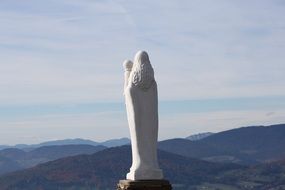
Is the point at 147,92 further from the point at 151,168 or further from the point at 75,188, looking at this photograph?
the point at 75,188

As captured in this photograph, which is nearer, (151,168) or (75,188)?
(151,168)

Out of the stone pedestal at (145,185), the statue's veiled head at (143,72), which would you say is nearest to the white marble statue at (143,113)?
the statue's veiled head at (143,72)

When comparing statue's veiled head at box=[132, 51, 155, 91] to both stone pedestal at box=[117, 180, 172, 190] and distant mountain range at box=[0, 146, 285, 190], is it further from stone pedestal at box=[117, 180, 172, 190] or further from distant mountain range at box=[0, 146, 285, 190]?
distant mountain range at box=[0, 146, 285, 190]

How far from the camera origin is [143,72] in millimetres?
13914

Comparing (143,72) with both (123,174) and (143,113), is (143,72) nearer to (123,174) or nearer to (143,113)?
(143,113)

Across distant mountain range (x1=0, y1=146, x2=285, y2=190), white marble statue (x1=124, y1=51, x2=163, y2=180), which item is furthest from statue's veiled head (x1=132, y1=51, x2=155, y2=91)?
distant mountain range (x1=0, y1=146, x2=285, y2=190)

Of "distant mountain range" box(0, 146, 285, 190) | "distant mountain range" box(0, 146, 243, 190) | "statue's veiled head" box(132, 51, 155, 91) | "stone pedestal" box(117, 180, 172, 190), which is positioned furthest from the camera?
"distant mountain range" box(0, 146, 243, 190)

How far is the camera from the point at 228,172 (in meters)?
194

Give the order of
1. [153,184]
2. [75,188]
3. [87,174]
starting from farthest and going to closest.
Answer: 1. [87,174]
2. [75,188]
3. [153,184]

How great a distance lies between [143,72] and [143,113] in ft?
2.66

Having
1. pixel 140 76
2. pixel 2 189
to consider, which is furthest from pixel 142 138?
pixel 2 189

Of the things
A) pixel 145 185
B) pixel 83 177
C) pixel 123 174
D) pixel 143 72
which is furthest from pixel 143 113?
pixel 83 177

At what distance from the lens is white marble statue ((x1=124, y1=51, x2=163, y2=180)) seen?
13891 millimetres

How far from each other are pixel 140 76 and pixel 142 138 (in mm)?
1227
